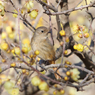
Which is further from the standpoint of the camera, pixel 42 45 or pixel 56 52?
pixel 42 45

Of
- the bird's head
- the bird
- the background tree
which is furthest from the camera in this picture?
the bird

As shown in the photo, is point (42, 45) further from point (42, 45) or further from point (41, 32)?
point (41, 32)

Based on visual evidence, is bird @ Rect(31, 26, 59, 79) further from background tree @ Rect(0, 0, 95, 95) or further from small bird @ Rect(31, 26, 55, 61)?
background tree @ Rect(0, 0, 95, 95)

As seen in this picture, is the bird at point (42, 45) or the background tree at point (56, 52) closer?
the background tree at point (56, 52)

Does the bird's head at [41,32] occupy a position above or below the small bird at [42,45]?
above

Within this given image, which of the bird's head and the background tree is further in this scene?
the bird's head

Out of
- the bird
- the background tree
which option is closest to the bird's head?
the bird

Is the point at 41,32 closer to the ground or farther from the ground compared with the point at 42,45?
farther from the ground

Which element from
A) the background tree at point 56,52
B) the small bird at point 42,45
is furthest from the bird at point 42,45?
the background tree at point 56,52

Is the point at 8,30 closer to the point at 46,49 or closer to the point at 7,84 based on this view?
the point at 46,49

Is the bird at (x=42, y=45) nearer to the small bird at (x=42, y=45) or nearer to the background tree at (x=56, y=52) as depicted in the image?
the small bird at (x=42, y=45)

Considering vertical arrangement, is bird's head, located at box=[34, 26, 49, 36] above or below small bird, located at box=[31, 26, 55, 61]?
above

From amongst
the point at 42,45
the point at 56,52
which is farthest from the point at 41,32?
the point at 56,52

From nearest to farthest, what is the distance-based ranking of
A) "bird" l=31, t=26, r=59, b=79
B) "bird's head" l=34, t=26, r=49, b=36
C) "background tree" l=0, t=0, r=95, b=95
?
"background tree" l=0, t=0, r=95, b=95 → "bird's head" l=34, t=26, r=49, b=36 → "bird" l=31, t=26, r=59, b=79
